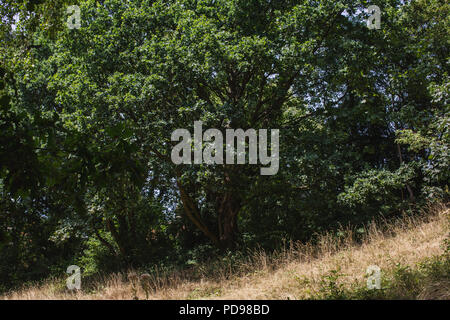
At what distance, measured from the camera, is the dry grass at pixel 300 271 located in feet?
22.5

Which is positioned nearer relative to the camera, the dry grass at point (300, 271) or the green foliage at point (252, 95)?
the dry grass at point (300, 271)

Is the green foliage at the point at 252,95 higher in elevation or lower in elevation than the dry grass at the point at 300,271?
higher

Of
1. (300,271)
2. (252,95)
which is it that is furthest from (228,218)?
(300,271)

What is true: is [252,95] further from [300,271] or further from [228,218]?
[300,271]

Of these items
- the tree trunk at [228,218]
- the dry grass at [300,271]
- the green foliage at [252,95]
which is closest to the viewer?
the dry grass at [300,271]

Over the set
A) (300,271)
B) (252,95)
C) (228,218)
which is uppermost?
(252,95)

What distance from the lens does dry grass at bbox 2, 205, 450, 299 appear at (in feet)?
22.5

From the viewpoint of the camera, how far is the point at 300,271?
775 centimetres

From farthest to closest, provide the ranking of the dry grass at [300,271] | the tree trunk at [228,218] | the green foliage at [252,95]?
the tree trunk at [228,218] → the green foliage at [252,95] → the dry grass at [300,271]

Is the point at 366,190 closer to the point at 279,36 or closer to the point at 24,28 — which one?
the point at 279,36

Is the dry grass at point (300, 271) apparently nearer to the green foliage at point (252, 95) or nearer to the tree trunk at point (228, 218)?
the green foliage at point (252, 95)

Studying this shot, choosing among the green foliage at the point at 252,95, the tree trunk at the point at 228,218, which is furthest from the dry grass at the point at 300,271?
the tree trunk at the point at 228,218

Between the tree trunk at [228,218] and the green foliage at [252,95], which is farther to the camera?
the tree trunk at [228,218]

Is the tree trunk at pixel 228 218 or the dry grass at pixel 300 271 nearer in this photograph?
the dry grass at pixel 300 271
